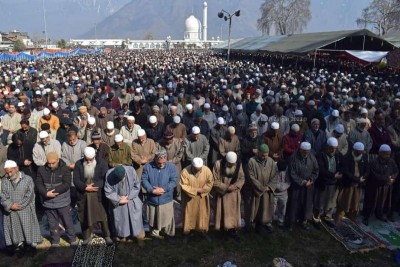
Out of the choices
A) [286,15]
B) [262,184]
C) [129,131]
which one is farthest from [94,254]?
[286,15]

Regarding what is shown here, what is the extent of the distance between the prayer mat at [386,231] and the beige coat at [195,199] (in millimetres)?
2622

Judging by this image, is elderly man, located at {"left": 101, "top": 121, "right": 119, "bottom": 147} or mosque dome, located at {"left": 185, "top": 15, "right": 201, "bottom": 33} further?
mosque dome, located at {"left": 185, "top": 15, "right": 201, "bottom": 33}

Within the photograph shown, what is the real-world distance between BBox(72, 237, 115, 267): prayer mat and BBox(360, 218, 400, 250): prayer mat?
13.0 feet

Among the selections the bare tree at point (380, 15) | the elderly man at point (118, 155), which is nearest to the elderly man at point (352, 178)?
the elderly man at point (118, 155)

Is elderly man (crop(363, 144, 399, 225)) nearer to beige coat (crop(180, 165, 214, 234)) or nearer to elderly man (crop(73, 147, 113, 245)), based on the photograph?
beige coat (crop(180, 165, 214, 234))

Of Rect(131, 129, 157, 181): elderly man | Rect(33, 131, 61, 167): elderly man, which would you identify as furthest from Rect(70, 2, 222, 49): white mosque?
Rect(33, 131, 61, 167): elderly man

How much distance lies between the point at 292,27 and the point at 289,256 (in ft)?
182

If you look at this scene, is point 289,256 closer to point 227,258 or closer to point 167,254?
point 227,258

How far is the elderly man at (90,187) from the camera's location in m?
4.89

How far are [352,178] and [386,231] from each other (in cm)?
107

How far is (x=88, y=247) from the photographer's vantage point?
16.5 feet

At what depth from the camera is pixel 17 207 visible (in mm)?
4609

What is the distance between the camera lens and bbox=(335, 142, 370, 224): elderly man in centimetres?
550

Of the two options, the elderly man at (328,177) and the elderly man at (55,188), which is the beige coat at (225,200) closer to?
the elderly man at (328,177)
